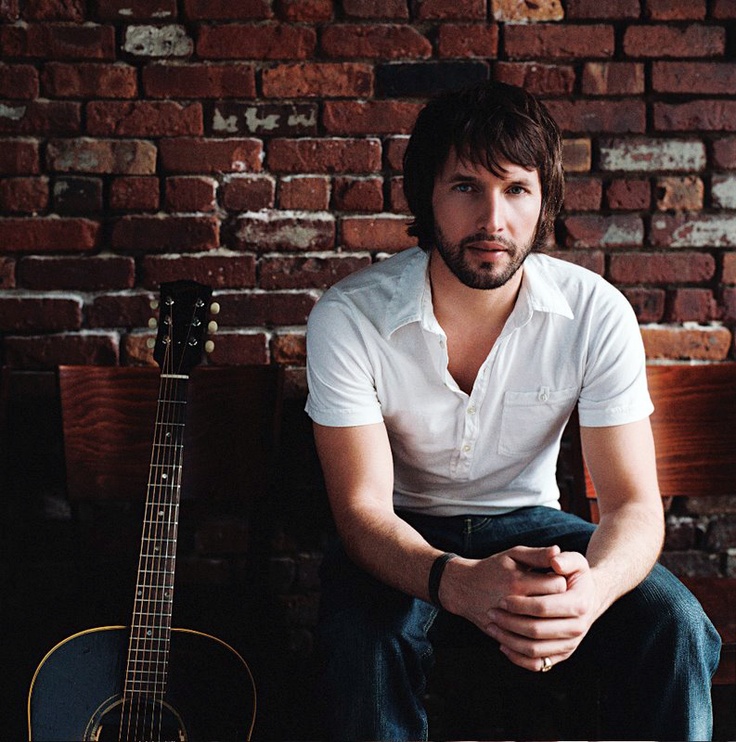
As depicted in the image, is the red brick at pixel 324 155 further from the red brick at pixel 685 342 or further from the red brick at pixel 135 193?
the red brick at pixel 685 342

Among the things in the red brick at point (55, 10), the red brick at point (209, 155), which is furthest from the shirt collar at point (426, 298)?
the red brick at point (55, 10)

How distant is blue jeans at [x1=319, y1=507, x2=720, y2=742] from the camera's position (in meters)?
1.23

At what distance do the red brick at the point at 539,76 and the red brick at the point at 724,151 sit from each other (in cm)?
37

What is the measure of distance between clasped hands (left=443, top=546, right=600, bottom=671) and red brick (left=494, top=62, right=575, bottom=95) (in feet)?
3.70

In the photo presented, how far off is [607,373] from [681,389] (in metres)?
0.39

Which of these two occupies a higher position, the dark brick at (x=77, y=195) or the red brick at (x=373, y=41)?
the red brick at (x=373, y=41)

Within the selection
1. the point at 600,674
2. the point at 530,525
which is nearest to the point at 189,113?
the point at 530,525

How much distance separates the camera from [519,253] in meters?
1.46

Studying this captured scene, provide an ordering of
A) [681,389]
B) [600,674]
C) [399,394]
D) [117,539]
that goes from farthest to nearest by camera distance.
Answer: [117,539] → [681,389] → [399,394] → [600,674]

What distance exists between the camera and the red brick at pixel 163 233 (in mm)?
1816

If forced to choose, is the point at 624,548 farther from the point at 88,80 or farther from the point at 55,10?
the point at 55,10

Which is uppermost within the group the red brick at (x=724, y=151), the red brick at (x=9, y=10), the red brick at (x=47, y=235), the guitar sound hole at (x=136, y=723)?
the red brick at (x=9, y=10)

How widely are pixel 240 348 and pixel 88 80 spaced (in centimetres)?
69

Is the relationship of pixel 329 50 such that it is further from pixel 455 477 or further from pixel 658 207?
pixel 455 477
